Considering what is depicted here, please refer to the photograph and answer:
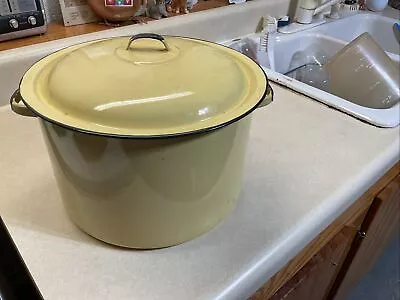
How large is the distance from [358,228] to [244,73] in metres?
0.55

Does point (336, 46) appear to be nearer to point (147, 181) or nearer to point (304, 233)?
point (304, 233)

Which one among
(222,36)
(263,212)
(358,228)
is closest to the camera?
(263,212)

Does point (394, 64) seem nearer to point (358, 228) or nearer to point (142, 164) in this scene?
point (358, 228)

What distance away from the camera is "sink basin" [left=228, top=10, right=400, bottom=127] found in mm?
831

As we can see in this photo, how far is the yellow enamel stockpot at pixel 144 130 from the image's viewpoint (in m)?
0.39

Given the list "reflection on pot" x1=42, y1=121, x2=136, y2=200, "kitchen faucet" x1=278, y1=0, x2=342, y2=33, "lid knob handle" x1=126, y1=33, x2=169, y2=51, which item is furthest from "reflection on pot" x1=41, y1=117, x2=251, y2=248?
"kitchen faucet" x1=278, y1=0, x2=342, y2=33

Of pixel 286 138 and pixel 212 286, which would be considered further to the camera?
pixel 286 138

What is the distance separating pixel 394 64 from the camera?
3.48ft

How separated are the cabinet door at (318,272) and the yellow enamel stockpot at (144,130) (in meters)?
0.25

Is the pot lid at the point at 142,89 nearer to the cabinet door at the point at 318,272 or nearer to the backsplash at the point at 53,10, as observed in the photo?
the cabinet door at the point at 318,272

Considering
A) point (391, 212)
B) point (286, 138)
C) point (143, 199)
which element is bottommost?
point (391, 212)

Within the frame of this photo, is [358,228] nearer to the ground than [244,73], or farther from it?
nearer to the ground

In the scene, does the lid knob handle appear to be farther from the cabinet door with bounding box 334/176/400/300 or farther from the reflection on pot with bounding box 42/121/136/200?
the cabinet door with bounding box 334/176/400/300

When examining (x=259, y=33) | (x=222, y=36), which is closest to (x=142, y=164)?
(x=222, y=36)
